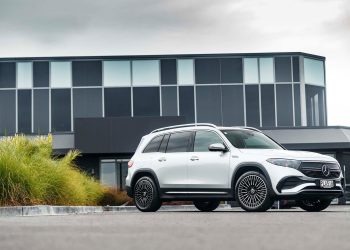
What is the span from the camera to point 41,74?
4425 cm

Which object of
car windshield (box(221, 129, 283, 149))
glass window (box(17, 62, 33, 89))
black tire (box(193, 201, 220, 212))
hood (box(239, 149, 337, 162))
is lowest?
black tire (box(193, 201, 220, 212))

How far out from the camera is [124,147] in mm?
38656

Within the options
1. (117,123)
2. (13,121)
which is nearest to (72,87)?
(13,121)

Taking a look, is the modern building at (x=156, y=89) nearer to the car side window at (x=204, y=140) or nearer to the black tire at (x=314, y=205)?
the car side window at (x=204, y=140)

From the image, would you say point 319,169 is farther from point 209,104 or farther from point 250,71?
point 250,71

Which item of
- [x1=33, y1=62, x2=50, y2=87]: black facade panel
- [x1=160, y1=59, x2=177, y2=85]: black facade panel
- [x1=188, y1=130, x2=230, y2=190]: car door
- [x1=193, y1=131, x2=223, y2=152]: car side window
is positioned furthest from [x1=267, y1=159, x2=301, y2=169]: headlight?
[x1=33, y1=62, x2=50, y2=87]: black facade panel

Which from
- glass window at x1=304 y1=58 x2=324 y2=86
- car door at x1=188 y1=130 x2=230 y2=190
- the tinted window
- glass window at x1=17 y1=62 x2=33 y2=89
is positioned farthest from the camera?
glass window at x1=304 y1=58 x2=324 y2=86

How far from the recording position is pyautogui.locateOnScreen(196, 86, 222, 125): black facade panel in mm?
43875

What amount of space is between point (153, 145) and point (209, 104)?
27.2 meters

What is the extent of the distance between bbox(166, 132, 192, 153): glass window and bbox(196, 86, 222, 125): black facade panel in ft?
88.6

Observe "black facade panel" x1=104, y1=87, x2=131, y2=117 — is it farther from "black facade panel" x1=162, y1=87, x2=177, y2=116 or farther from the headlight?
the headlight

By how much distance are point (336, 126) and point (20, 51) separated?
17.0 m

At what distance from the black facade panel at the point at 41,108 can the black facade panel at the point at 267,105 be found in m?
11.2

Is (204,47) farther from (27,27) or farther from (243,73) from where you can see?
(27,27)
